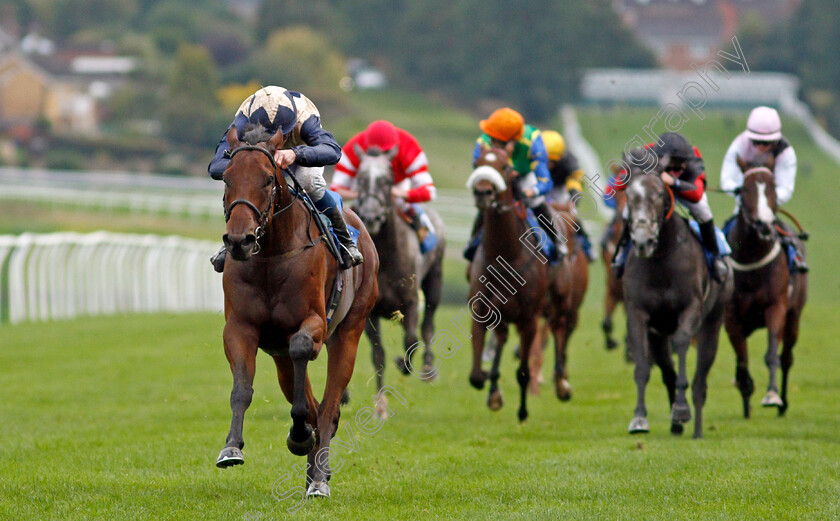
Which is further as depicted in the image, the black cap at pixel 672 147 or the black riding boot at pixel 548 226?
the black riding boot at pixel 548 226

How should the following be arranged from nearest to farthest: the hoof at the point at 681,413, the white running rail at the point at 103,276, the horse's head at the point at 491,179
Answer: the hoof at the point at 681,413
the horse's head at the point at 491,179
the white running rail at the point at 103,276

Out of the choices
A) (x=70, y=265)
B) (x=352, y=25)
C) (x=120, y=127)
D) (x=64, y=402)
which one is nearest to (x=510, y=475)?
(x=64, y=402)

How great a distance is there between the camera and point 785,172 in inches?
375

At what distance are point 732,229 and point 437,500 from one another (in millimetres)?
4178

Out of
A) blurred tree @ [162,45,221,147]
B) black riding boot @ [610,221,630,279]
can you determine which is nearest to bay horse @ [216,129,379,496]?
black riding boot @ [610,221,630,279]

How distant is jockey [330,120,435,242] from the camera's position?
941 cm

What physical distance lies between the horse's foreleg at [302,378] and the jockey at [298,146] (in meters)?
0.60

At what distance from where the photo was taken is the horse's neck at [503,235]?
9016 mm

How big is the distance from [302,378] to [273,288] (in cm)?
44

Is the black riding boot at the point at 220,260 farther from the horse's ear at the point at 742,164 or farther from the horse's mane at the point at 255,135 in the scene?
the horse's ear at the point at 742,164

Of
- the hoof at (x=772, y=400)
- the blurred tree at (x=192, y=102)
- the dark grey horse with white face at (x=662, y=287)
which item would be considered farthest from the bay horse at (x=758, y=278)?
the blurred tree at (x=192, y=102)

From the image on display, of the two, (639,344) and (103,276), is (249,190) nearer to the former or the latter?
(639,344)

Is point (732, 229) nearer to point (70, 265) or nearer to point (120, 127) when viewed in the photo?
point (70, 265)

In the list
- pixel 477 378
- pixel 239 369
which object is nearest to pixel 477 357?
pixel 477 378
